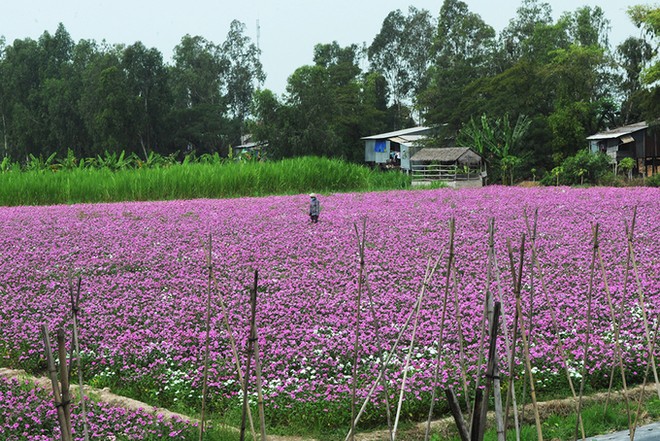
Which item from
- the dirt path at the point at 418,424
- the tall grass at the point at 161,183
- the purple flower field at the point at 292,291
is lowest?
the dirt path at the point at 418,424

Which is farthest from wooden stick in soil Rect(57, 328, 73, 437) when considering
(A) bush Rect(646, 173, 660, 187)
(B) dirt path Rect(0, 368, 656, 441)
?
(A) bush Rect(646, 173, 660, 187)

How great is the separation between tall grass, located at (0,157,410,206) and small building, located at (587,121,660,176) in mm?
22221

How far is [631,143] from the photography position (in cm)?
4647

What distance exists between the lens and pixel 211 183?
81.7 feet

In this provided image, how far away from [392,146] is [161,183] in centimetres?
3697

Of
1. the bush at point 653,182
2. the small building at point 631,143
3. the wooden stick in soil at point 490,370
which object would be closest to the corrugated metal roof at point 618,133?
the small building at point 631,143

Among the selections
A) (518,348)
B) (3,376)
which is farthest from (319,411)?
(3,376)

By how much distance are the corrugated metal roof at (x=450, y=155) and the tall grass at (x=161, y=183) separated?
398 inches

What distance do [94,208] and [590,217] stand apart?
11.8 meters

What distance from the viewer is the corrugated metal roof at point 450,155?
1439 inches

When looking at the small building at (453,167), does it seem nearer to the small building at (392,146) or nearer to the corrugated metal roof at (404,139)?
the small building at (392,146)

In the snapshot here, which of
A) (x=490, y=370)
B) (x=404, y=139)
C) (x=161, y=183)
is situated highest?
(x=404, y=139)

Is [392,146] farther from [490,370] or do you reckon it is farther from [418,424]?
[490,370]

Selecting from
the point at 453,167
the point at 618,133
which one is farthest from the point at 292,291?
the point at 618,133
